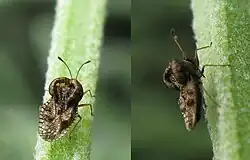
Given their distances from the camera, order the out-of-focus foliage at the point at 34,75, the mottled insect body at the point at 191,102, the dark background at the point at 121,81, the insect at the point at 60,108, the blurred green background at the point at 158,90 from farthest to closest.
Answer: the out-of-focus foliage at the point at 34,75
the dark background at the point at 121,81
the blurred green background at the point at 158,90
the insect at the point at 60,108
the mottled insect body at the point at 191,102

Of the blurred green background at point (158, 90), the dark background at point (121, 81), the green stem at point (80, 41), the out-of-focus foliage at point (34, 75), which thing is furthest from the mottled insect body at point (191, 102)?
the out-of-focus foliage at point (34, 75)

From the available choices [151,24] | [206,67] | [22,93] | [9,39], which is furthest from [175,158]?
[9,39]

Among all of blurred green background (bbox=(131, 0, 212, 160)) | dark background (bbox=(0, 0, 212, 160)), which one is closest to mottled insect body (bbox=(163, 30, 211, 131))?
blurred green background (bbox=(131, 0, 212, 160))

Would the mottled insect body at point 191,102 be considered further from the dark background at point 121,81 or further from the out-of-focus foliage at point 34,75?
the out-of-focus foliage at point 34,75

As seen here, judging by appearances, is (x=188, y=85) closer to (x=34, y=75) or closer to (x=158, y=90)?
(x=158, y=90)

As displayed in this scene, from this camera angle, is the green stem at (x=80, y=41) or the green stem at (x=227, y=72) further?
the green stem at (x=80, y=41)

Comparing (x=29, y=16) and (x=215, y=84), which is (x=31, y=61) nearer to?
(x=29, y=16)
